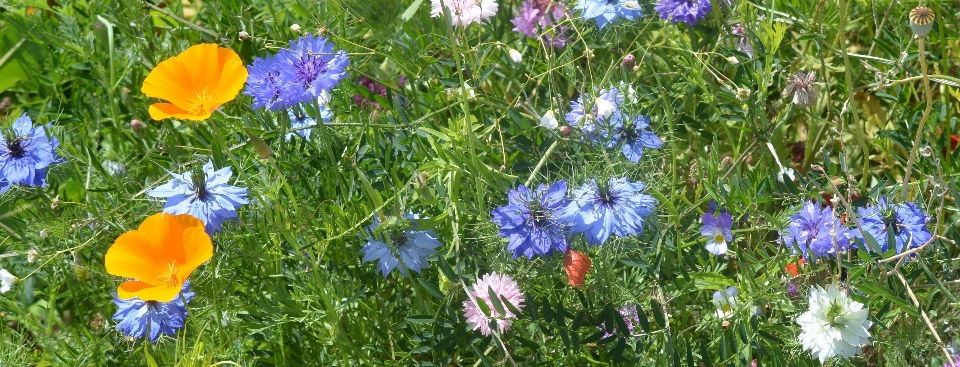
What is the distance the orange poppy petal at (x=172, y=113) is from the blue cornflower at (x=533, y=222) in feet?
1.25

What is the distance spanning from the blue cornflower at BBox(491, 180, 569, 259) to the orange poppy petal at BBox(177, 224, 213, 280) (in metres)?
0.36

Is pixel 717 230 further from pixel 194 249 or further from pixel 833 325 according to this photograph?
pixel 194 249

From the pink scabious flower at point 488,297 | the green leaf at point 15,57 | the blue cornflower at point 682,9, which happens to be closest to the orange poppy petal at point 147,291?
the pink scabious flower at point 488,297

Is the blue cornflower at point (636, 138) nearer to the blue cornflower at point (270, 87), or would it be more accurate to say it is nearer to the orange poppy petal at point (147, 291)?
the blue cornflower at point (270, 87)

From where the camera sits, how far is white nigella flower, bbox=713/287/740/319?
56.3 inches

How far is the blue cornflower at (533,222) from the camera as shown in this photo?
4.15 feet

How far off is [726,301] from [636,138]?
0.27m

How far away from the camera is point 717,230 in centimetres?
146

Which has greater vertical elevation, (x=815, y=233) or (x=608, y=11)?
(x=608, y=11)

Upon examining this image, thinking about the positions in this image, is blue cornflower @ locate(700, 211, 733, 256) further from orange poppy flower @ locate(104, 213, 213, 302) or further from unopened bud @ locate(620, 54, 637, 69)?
orange poppy flower @ locate(104, 213, 213, 302)

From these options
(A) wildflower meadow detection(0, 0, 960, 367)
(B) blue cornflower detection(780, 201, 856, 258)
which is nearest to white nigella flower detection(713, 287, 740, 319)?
(A) wildflower meadow detection(0, 0, 960, 367)

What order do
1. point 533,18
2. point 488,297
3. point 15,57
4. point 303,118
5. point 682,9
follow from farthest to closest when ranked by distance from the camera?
1. point 15,57
2. point 533,18
3. point 303,118
4. point 682,9
5. point 488,297

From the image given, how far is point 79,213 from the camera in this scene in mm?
1597

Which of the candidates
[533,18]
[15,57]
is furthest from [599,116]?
[15,57]
